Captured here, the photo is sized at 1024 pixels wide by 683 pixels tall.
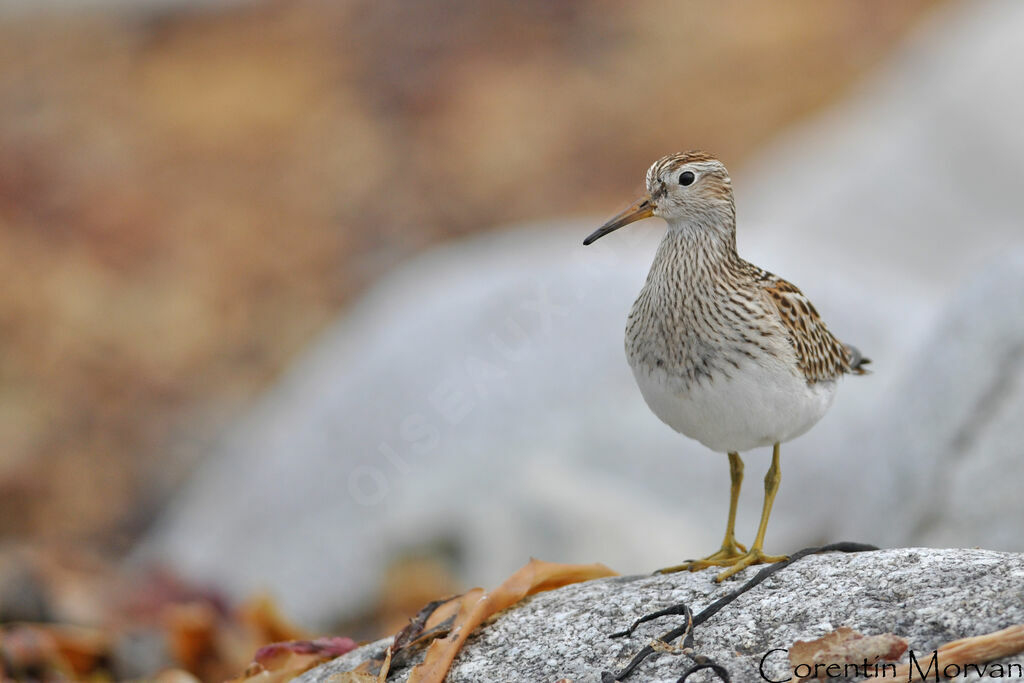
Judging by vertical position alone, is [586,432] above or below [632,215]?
above

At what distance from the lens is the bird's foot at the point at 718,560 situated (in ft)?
13.0

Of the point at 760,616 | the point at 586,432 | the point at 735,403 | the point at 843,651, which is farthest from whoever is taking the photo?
the point at 586,432

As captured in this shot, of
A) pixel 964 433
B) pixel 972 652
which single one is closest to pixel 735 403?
pixel 972 652

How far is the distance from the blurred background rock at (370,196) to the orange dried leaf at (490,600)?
87.4 inches

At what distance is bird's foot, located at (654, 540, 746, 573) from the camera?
395 cm

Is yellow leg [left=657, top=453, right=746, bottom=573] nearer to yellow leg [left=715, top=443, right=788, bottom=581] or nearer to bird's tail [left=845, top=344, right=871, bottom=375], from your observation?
yellow leg [left=715, top=443, right=788, bottom=581]

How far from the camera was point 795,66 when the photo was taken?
53.5ft

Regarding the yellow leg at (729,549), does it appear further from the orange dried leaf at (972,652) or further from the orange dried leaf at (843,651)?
the orange dried leaf at (972,652)

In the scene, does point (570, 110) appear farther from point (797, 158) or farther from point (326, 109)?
point (797, 158)

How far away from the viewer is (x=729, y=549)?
13.7 feet

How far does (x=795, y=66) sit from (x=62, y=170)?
978cm

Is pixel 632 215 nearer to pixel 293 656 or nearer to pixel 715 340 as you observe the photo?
pixel 715 340

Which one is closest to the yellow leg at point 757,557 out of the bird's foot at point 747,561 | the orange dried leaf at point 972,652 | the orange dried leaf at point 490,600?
the bird's foot at point 747,561

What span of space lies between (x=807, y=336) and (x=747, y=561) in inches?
35.2
